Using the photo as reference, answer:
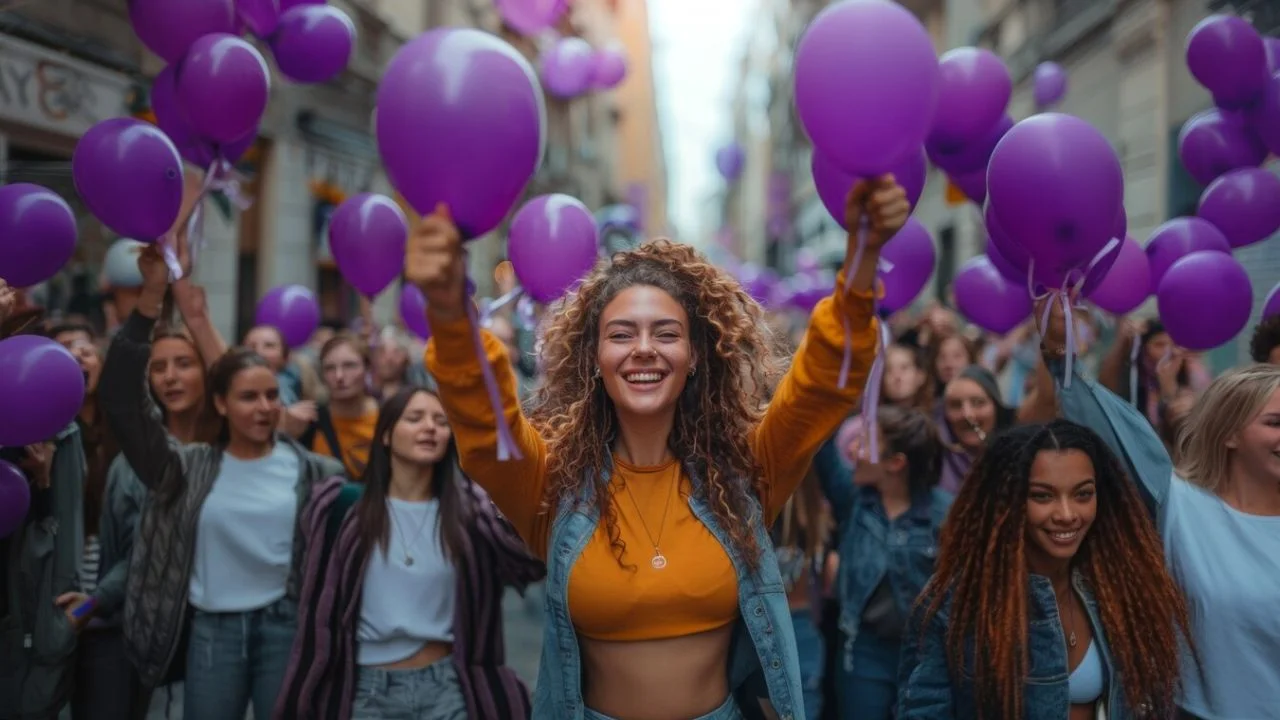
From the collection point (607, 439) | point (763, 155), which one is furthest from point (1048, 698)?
point (763, 155)

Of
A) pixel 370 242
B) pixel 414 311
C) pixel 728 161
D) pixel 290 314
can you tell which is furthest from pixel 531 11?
pixel 728 161

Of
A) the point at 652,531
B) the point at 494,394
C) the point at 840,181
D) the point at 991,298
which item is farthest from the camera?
the point at 991,298

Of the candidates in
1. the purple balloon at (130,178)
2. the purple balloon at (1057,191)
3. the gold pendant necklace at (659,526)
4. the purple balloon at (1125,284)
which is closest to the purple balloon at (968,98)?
the purple balloon at (1125,284)

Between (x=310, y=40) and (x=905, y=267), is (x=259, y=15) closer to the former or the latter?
→ (x=310, y=40)

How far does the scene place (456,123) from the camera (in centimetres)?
204

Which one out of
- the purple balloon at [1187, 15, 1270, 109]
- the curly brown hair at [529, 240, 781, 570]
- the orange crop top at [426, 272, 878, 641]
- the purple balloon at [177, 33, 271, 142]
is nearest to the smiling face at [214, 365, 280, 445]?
the purple balloon at [177, 33, 271, 142]

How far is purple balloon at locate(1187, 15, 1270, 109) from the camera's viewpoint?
446cm

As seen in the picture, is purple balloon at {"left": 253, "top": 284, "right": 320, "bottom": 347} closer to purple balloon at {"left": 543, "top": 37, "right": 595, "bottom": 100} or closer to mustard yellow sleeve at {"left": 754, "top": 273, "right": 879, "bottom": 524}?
mustard yellow sleeve at {"left": 754, "top": 273, "right": 879, "bottom": 524}

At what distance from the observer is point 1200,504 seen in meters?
2.88

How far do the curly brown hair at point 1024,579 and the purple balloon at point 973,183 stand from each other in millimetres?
2156

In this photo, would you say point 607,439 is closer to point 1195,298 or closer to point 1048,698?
point 1048,698

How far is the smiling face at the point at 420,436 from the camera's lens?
3.55 metres

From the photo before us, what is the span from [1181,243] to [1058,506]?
2.12m

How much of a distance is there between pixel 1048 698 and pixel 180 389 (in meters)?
3.23
